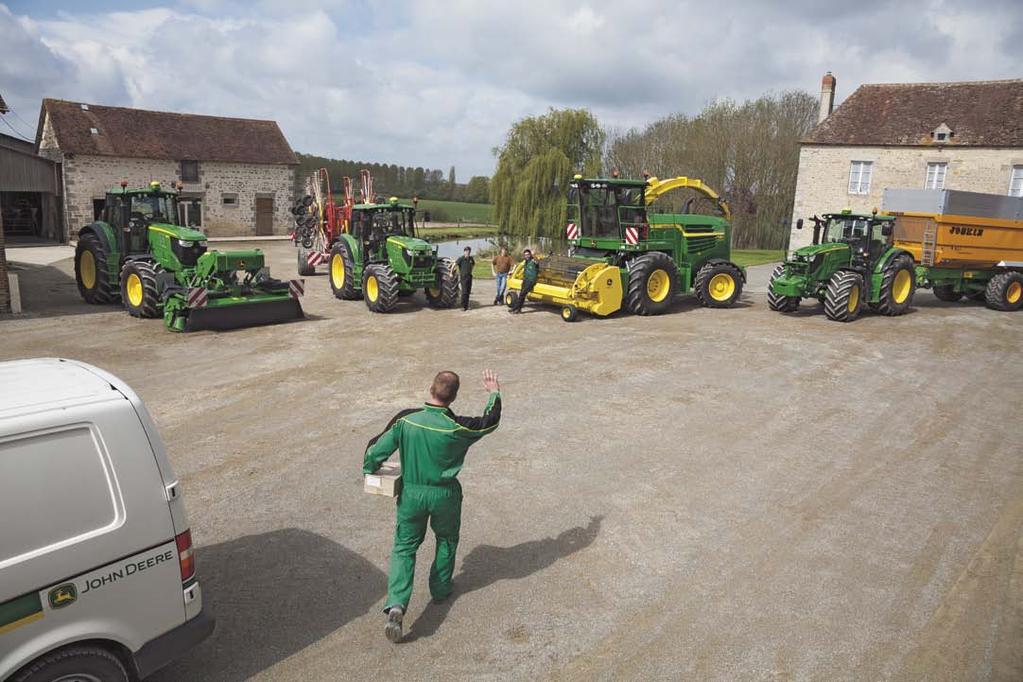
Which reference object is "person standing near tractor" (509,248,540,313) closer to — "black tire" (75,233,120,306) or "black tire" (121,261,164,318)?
"black tire" (121,261,164,318)

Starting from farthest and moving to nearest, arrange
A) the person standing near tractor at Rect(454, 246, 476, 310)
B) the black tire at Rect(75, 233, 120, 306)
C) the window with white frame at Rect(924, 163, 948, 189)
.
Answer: the window with white frame at Rect(924, 163, 948, 189), the person standing near tractor at Rect(454, 246, 476, 310), the black tire at Rect(75, 233, 120, 306)

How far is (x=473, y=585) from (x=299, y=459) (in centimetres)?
298

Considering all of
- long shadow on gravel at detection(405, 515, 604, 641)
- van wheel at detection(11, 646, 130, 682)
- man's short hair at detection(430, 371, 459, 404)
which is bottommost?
long shadow on gravel at detection(405, 515, 604, 641)

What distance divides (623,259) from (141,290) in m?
9.82

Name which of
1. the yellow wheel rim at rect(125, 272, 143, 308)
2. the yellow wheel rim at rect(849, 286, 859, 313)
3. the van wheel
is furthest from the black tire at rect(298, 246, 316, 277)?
the van wheel

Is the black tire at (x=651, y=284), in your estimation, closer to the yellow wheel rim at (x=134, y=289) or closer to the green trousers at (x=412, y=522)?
the yellow wheel rim at (x=134, y=289)

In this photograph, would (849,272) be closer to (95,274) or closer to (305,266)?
(305,266)

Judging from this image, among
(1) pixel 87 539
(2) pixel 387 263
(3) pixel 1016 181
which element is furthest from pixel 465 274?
(3) pixel 1016 181

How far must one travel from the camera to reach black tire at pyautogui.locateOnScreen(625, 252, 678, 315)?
49.4 ft

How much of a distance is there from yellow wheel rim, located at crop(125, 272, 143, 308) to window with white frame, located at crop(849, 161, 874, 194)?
91.8 feet

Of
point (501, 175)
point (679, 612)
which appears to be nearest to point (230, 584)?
point (679, 612)

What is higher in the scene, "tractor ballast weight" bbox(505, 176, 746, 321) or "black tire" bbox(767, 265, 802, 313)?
"tractor ballast weight" bbox(505, 176, 746, 321)

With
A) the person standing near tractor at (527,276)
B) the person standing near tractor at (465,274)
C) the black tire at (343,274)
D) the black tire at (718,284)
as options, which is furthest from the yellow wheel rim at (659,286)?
the black tire at (343,274)

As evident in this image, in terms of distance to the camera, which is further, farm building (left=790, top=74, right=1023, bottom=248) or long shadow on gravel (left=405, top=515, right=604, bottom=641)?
farm building (left=790, top=74, right=1023, bottom=248)
